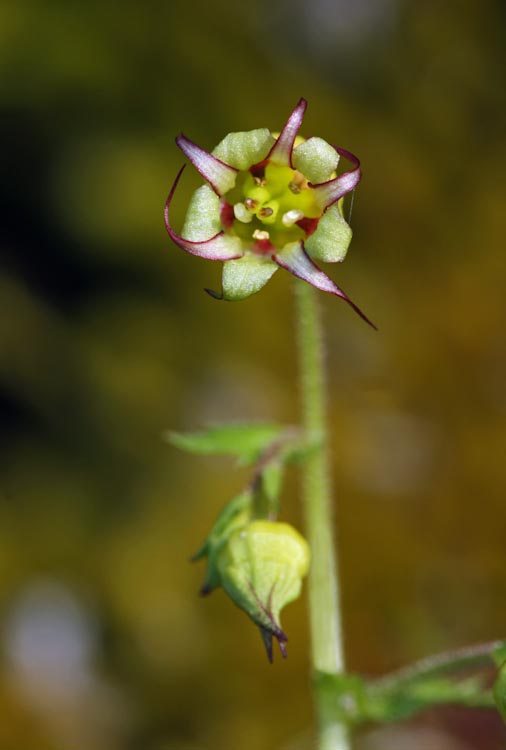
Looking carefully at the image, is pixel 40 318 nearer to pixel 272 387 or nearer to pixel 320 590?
pixel 272 387

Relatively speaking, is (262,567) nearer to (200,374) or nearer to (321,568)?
(321,568)

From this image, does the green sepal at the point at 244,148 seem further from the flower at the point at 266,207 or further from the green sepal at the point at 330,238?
the green sepal at the point at 330,238

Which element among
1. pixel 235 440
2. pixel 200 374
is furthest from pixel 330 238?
pixel 200 374

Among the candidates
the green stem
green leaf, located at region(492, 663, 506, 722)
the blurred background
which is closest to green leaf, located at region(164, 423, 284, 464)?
the green stem

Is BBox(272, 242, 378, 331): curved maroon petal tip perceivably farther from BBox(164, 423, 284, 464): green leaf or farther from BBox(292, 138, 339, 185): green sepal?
BBox(164, 423, 284, 464): green leaf

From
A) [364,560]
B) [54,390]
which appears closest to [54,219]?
[54,390]
